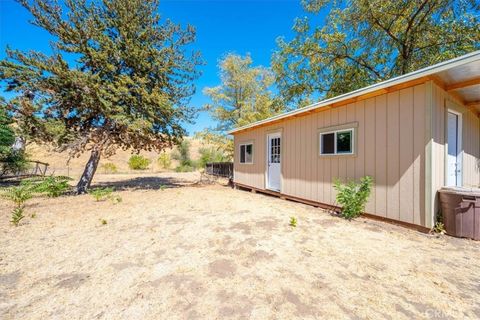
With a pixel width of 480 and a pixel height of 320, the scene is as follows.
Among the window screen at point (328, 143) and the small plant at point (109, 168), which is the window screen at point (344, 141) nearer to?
the window screen at point (328, 143)

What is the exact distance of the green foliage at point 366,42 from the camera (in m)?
7.95

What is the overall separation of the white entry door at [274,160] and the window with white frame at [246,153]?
4.13ft

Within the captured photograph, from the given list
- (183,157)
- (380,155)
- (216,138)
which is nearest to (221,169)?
(216,138)

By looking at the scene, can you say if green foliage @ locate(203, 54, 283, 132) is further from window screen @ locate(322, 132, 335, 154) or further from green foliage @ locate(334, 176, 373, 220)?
green foliage @ locate(334, 176, 373, 220)

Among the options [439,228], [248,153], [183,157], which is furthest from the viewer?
[183,157]

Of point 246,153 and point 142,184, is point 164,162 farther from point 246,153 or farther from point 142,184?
point 246,153

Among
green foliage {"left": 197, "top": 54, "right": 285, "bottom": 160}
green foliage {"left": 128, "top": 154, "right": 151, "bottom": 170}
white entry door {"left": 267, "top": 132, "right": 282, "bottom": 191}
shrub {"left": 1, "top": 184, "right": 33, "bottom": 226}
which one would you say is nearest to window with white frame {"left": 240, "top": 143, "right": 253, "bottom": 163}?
white entry door {"left": 267, "top": 132, "right": 282, "bottom": 191}

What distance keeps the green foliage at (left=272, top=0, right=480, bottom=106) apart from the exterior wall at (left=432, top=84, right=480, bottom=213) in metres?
4.10

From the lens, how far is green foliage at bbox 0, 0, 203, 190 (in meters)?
7.25

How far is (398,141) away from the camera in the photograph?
4.06 metres

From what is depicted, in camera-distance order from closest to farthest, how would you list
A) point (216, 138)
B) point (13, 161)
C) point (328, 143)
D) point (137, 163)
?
point (328, 143) → point (13, 161) → point (216, 138) → point (137, 163)

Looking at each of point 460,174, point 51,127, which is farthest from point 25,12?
point 460,174

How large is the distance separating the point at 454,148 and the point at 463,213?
1977 mm

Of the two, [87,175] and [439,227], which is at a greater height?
[87,175]
